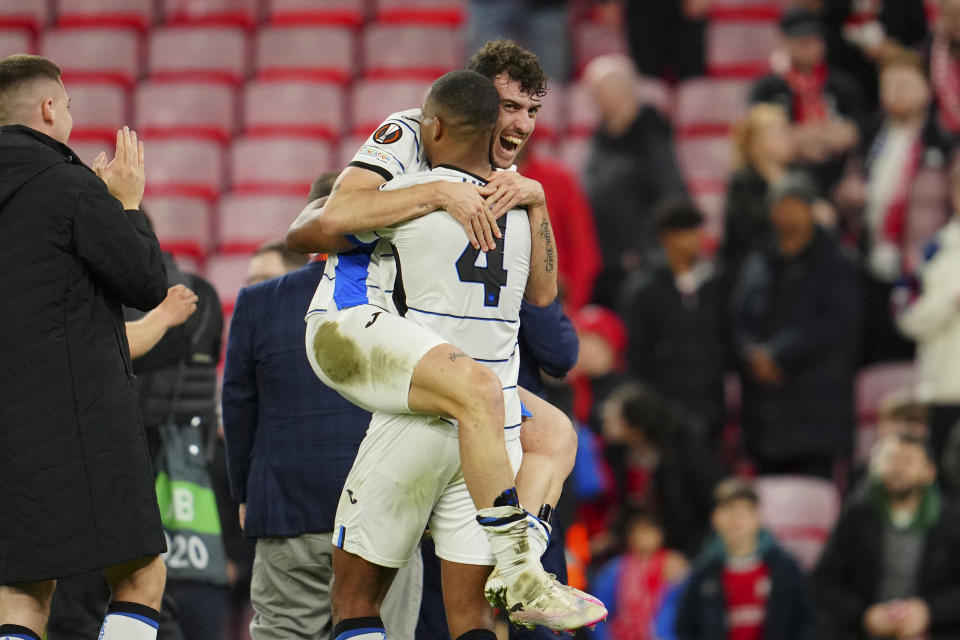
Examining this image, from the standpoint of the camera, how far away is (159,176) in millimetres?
10016

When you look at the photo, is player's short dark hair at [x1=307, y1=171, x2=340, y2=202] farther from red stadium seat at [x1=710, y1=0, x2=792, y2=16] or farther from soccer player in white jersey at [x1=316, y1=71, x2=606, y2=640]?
red stadium seat at [x1=710, y1=0, x2=792, y2=16]

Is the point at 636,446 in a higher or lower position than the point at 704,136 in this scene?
lower

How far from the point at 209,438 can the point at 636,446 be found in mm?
3164

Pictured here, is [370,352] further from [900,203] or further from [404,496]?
[900,203]

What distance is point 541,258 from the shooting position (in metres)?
4.26

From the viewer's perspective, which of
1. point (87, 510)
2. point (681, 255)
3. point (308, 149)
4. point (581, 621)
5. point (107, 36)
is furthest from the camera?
point (107, 36)

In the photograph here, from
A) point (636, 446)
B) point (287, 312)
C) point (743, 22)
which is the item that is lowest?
point (636, 446)

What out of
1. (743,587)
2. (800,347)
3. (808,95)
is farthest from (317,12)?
(743,587)

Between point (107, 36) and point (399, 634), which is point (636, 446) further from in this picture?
point (107, 36)

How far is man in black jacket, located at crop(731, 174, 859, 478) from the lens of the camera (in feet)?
27.7

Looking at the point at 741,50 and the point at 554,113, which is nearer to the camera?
the point at 554,113

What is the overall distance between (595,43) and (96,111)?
3.34 m

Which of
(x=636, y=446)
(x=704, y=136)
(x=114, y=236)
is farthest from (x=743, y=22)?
(x=114, y=236)

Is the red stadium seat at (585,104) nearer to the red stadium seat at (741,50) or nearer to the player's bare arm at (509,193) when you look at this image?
the red stadium seat at (741,50)
